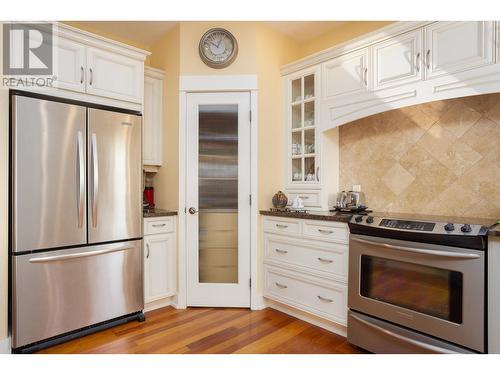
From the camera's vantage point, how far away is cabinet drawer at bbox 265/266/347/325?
7.89 feet

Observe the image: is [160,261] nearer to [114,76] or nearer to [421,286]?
[114,76]

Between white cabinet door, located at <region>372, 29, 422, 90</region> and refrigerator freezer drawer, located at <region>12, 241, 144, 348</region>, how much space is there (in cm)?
249

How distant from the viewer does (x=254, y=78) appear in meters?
2.99

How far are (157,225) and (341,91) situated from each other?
210 cm

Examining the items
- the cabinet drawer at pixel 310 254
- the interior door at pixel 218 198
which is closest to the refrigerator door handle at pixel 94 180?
the interior door at pixel 218 198

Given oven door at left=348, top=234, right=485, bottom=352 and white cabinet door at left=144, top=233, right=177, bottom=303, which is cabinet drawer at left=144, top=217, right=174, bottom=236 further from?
oven door at left=348, top=234, right=485, bottom=352

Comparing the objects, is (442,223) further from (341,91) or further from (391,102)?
(341,91)

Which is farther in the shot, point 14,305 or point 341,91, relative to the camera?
point 341,91

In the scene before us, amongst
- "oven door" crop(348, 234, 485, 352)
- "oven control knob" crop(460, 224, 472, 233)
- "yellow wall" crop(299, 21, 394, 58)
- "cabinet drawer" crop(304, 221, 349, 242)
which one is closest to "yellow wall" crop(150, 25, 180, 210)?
"cabinet drawer" crop(304, 221, 349, 242)

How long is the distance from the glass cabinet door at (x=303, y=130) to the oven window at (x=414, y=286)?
1.10 m

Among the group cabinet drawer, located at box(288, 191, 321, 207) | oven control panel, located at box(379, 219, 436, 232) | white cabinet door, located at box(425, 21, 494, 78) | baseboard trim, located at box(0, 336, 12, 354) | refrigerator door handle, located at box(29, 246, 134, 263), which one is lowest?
baseboard trim, located at box(0, 336, 12, 354)

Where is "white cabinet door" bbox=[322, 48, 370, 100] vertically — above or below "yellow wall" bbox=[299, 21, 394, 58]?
below

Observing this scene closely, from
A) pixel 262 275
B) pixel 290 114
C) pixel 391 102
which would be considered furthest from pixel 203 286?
pixel 391 102

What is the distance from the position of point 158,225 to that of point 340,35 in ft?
8.76
